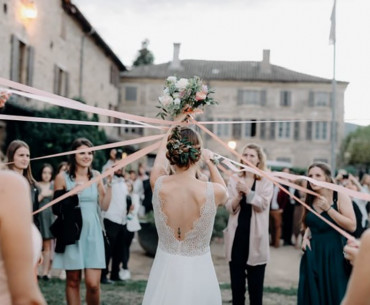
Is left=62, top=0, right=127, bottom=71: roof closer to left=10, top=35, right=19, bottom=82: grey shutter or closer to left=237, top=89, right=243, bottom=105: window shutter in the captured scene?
left=10, top=35, right=19, bottom=82: grey shutter

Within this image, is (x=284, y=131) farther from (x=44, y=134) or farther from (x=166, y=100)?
(x=166, y=100)

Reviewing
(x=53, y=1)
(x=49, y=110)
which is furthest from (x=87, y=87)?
(x=49, y=110)

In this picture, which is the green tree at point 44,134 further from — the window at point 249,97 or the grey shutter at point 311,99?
the grey shutter at point 311,99

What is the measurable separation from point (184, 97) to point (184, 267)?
1427mm

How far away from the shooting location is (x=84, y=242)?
5047 mm

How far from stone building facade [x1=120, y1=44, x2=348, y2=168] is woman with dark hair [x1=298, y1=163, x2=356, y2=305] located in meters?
34.4

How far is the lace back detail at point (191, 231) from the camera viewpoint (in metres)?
3.65

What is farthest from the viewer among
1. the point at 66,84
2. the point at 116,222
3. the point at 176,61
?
the point at 176,61

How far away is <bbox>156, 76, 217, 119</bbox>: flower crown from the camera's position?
13.9 feet

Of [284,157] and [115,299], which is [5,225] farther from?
[284,157]

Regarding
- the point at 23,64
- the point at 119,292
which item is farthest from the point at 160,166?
the point at 23,64

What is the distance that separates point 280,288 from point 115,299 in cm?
255

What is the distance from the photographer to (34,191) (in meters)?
5.57

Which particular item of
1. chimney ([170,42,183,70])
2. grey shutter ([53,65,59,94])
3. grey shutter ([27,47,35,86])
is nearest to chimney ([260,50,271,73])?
chimney ([170,42,183,70])
